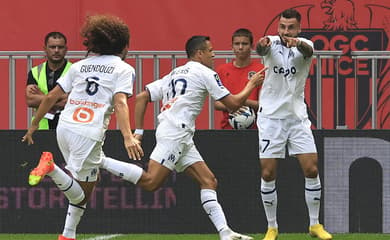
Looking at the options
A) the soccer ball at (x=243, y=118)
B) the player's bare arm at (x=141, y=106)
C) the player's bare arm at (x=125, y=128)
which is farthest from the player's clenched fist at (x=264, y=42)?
the player's bare arm at (x=125, y=128)

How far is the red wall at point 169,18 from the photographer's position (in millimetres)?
14164

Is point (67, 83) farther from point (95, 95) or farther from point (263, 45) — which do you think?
point (263, 45)

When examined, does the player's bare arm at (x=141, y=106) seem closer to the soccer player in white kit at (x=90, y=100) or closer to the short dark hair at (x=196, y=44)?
the short dark hair at (x=196, y=44)

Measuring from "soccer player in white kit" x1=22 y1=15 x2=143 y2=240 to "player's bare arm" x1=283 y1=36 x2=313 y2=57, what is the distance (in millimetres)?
1576

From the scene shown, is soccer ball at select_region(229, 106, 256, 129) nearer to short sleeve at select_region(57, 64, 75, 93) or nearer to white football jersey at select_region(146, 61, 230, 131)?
white football jersey at select_region(146, 61, 230, 131)

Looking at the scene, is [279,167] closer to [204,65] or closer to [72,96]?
[204,65]

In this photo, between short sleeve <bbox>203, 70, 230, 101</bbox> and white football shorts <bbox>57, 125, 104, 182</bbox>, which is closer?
white football shorts <bbox>57, 125, 104, 182</bbox>

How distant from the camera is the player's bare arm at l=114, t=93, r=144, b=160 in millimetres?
10438

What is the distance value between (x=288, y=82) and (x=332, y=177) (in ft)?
6.43

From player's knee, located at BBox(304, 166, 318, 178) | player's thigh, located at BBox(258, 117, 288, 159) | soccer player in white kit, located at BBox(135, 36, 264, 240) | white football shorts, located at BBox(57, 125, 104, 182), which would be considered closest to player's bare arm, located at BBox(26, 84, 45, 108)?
soccer player in white kit, located at BBox(135, 36, 264, 240)

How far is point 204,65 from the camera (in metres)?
12.0

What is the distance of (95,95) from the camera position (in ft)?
35.4

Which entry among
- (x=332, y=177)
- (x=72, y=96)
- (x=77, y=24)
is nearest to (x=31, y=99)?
(x=77, y=24)

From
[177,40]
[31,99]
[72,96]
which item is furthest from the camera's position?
[177,40]
